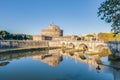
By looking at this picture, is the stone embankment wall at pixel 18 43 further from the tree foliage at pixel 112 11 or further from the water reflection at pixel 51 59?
the tree foliage at pixel 112 11

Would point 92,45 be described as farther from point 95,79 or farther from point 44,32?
point 44,32

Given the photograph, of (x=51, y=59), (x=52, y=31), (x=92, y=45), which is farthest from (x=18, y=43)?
(x=52, y=31)

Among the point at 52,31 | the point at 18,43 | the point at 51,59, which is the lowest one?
the point at 51,59

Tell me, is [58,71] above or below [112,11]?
below

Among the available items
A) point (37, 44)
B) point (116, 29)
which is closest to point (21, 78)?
point (116, 29)

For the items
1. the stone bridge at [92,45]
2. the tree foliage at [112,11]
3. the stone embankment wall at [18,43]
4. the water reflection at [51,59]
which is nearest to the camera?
the tree foliage at [112,11]

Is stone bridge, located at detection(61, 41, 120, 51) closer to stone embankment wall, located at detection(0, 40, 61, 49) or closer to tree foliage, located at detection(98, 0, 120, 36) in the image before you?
stone embankment wall, located at detection(0, 40, 61, 49)

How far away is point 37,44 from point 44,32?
4444 centimetres

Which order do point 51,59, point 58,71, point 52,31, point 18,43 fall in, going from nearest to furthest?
point 58,71
point 51,59
point 18,43
point 52,31

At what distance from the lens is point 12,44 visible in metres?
89.3

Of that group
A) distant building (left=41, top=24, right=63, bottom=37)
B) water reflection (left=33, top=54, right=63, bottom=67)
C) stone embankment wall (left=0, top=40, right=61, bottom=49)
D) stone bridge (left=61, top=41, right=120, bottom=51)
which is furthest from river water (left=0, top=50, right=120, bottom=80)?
distant building (left=41, top=24, right=63, bottom=37)

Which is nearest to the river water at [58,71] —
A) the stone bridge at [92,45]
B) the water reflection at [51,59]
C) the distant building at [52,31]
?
the water reflection at [51,59]

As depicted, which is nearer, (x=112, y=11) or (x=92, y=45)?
(x=112, y=11)

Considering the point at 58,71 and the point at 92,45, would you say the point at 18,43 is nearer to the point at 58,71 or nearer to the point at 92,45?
the point at 92,45
